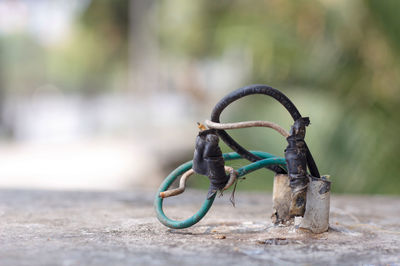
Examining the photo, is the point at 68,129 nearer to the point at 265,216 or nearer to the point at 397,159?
the point at 397,159

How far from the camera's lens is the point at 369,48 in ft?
15.1

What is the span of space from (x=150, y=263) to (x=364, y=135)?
3.28 metres

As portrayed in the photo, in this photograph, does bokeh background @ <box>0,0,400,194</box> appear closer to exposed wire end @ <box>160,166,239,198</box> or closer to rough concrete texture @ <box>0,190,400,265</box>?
rough concrete texture @ <box>0,190,400,265</box>

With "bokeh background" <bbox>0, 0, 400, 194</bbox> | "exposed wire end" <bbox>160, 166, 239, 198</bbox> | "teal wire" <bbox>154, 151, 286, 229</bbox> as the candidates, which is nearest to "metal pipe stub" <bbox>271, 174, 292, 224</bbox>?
"teal wire" <bbox>154, 151, 286, 229</bbox>

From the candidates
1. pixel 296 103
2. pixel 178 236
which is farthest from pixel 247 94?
pixel 296 103

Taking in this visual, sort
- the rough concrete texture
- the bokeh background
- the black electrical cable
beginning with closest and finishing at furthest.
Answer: the rough concrete texture → the black electrical cable → the bokeh background

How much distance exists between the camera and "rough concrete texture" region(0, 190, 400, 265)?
1.34 metres

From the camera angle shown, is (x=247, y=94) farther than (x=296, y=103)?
No

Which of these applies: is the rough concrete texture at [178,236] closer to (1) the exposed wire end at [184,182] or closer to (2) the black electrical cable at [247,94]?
(1) the exposed wire end at [184,182]

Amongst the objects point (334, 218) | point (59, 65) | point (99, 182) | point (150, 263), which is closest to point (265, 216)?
point (334, 218)

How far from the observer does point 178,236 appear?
157 centimetres

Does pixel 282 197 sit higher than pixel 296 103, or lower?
lower

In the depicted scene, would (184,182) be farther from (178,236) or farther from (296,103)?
(296,103)

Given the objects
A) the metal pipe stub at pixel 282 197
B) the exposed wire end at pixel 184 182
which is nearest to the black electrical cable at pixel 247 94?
the exposed wire end at pixel 184 182
